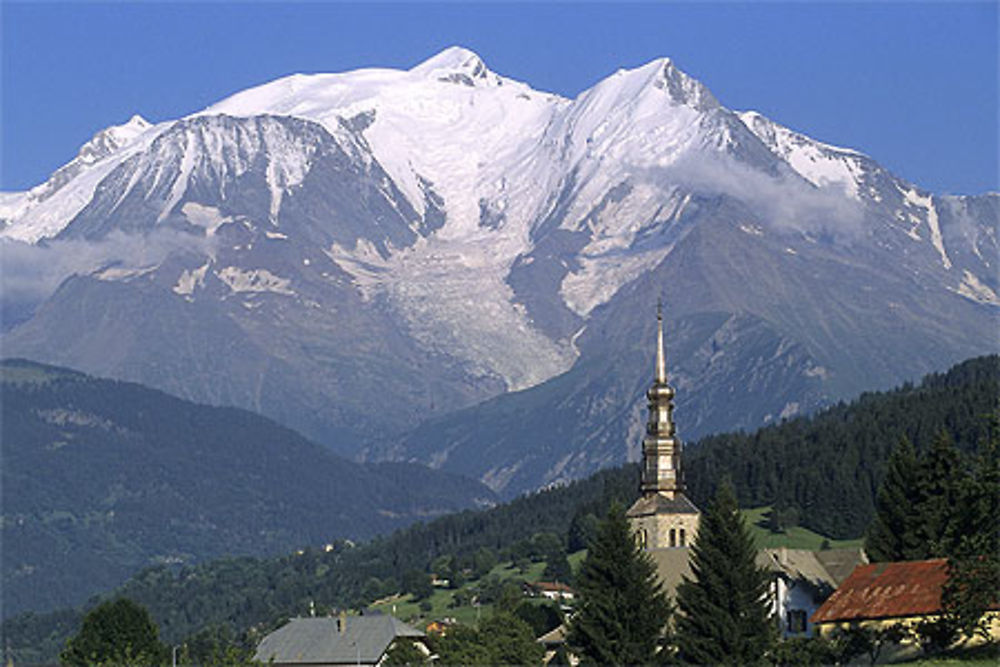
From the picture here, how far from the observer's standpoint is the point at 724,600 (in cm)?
10231

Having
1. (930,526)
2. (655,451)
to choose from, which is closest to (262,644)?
(655,451)

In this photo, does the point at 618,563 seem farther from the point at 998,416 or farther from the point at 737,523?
the point at 998,416

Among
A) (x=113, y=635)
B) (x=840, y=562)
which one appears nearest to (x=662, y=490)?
(x=840, y=562)

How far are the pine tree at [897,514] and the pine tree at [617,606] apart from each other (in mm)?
15503

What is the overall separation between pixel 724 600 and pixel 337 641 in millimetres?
74605

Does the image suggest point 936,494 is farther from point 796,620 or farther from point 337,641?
point 337,641

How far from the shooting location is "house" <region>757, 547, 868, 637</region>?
12825cm

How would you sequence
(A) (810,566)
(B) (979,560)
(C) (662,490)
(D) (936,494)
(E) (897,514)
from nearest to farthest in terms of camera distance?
(B) (979,560) < (D) (936,494) < (E) (897,514) < (A) (810,566) < (C) (662,490)

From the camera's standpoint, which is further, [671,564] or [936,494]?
[671,564]

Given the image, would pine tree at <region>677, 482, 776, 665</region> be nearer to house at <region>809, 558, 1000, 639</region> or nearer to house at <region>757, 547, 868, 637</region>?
house at <region>809, 558, 1000, 639</region>

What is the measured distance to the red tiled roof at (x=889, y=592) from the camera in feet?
327

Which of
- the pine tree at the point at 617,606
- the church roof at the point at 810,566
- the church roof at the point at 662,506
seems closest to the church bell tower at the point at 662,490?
the church roof at the point at 662,506

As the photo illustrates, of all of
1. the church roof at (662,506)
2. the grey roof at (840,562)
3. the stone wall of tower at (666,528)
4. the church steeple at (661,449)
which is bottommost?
the grey roof at (840,562)

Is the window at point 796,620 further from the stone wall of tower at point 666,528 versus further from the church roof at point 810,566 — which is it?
the stone wall of tower at point 666,528
